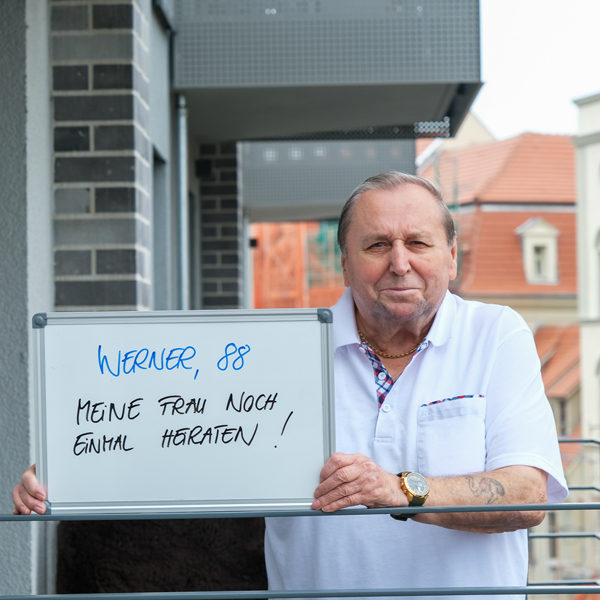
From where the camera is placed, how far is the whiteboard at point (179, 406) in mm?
1321

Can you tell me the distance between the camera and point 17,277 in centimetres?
250

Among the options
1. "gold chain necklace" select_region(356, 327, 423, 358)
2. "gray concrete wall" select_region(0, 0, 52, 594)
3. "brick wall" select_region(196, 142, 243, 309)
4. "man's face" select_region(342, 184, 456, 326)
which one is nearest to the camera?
"man's face" select_region(342, 184, 456, 326)

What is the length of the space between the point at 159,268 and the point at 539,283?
38.5 metres

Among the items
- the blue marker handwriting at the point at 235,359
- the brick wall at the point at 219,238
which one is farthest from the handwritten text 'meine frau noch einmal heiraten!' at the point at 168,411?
the brick wall at the point at 219,238

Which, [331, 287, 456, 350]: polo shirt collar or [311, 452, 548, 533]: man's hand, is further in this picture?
[331, 287, 456, 350]: polo shirt collar

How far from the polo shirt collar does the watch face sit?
0.38m

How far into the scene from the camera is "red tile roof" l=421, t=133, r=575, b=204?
39.3 metres

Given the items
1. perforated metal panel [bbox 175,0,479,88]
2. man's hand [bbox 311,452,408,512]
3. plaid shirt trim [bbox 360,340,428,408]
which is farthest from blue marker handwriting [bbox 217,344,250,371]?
perforated metal panel [bbox 175,0,479,88]

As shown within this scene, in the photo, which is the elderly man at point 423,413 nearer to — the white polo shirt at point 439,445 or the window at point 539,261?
the white polo shirt at point 439,445

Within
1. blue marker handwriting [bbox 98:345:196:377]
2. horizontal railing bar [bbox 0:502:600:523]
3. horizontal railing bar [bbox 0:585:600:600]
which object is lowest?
horizontal railing bar [bbox 0:585:600:600]

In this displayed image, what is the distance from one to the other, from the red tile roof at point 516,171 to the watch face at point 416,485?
3712 cm

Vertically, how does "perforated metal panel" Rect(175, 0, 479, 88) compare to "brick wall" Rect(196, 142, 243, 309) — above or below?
above

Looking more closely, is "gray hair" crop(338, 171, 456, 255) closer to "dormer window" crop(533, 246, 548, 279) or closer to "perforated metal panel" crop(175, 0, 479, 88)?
"perforated metal panel" crop(175, 0, 479, 88)

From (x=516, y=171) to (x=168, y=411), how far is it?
1585 inches
